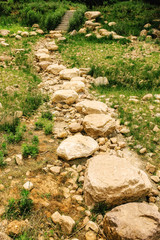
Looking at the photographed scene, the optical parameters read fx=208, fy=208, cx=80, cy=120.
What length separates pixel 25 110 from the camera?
5586 mm

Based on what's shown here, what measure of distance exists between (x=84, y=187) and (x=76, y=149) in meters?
0.87

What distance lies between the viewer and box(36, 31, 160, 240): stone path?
109 inches

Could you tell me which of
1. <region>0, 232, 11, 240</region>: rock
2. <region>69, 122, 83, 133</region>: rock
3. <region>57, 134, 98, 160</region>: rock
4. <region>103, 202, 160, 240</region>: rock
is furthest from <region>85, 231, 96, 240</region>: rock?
<region>69, 122, 83, 133</region>: rock

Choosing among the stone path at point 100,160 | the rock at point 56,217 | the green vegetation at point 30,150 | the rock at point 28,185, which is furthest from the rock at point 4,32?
the rock at point 56,217

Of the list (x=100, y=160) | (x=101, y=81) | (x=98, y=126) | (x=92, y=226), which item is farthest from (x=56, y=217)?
(x=101, y=81)

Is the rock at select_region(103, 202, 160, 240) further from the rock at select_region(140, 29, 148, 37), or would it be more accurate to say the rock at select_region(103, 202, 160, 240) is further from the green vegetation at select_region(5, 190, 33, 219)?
the rock at select_region(140, 29, 148, 37)

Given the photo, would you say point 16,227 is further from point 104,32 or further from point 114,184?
point 104,32

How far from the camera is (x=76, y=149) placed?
4023mm

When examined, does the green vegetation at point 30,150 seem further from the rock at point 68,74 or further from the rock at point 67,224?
the rock at point 68,74

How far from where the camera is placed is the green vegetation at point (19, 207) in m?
2.81

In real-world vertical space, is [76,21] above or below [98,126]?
above

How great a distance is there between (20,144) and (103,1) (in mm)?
20225

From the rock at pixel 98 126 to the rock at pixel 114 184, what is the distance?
1.26 meters

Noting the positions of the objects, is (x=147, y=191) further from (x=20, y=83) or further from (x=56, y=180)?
(x=20, y=83)
